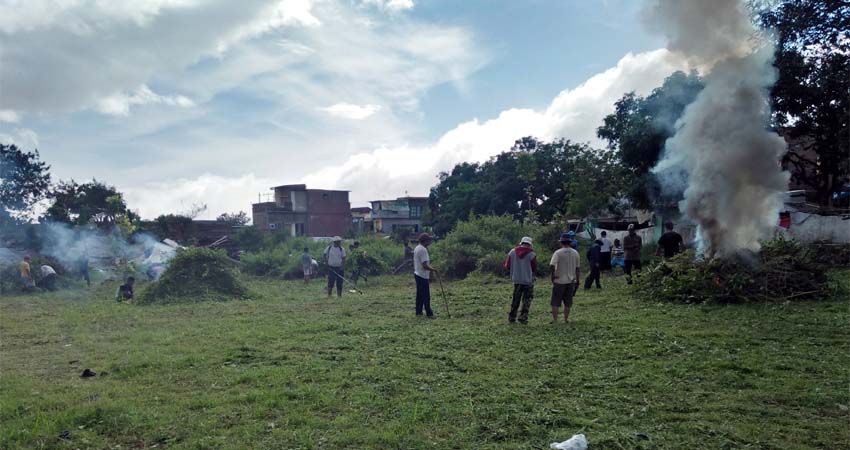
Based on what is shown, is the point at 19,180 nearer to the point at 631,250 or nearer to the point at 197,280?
the point at 197,280

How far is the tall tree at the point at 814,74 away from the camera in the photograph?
10.9 m

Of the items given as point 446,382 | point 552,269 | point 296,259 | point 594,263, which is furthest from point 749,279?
point 296,259

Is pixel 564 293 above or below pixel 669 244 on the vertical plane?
below

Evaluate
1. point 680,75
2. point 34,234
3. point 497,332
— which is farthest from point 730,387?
point 34,234

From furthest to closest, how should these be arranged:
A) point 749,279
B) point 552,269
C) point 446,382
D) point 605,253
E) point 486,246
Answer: point 486,246 → point 605,253 → point 749,279 → point 552,269 → point 446,382

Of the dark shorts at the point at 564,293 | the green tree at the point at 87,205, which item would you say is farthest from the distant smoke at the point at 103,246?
the dark shorts at the point at 564,293

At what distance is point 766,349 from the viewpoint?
7.20 metres

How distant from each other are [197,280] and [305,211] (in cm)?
3665

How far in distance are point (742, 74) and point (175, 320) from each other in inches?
568

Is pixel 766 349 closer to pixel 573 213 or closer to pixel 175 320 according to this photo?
pixel 175 320

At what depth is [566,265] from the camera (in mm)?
9766

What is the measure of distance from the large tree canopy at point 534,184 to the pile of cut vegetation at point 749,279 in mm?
11986

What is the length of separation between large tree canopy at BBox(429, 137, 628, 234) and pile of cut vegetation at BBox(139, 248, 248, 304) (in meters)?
14.3

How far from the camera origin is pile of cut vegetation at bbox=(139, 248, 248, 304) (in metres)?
15.9
